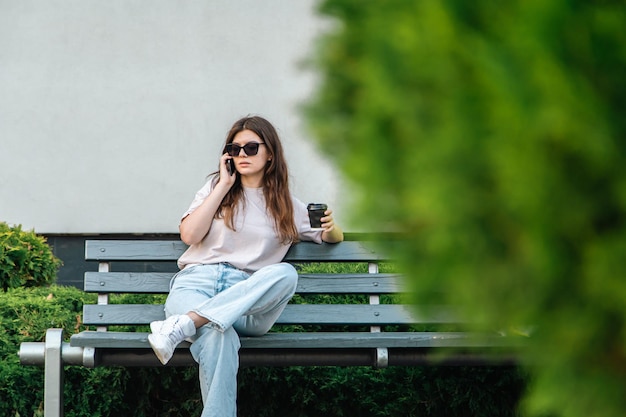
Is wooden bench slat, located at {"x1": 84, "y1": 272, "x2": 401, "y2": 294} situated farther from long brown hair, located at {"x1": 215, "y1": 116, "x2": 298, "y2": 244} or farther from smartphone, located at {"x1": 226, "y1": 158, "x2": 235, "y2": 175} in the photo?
smartphone, located at {"x1": 226, "y1": 158, "x2": 235, "y2": 175}

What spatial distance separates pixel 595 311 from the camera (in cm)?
89

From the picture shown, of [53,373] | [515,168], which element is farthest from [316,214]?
[515,168]

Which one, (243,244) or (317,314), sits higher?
(243,244)

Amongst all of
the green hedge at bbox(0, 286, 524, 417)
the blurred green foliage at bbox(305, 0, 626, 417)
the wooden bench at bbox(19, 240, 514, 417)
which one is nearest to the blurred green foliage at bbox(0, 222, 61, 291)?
the green hedge at bbox(0, 286, 524, 417)

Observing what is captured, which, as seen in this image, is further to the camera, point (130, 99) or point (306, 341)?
point (130, 99)

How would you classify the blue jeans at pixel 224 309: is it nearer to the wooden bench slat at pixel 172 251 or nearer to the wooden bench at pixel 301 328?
the wooden bench at pixel 301 328

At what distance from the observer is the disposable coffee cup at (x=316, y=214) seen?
4.03 metres

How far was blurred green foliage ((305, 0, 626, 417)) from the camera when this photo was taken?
0.83 m

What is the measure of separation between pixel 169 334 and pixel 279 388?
3.84ft

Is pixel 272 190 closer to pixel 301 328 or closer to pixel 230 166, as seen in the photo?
pixel 230 166

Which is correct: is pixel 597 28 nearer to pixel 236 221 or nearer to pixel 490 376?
pixel 236 221

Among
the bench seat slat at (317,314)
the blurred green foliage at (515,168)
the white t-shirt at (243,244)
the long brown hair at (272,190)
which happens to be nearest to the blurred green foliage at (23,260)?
the bench seat slat at (317,314)

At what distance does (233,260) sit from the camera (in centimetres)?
404

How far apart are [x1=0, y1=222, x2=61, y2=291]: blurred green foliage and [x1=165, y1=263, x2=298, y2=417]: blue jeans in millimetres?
1729
